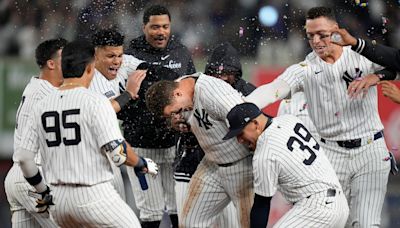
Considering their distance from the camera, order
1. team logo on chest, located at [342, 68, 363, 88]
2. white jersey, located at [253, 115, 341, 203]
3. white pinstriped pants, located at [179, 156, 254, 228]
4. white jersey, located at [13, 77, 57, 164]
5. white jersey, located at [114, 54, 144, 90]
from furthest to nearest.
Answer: white jersey, located at [114, 54, 144, 90] < team logo on chest, located at [342, 68, 363, 88] < white pinstriped pants, located at [179, 156, 254, 228] < white jersey, located at [13, 77, 57, 164] < white jersey, located at [253, 115, 341, 203]

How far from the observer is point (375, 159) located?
1038cm

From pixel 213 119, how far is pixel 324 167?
43.1 inches

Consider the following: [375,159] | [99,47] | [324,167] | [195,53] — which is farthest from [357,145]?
[195,53]

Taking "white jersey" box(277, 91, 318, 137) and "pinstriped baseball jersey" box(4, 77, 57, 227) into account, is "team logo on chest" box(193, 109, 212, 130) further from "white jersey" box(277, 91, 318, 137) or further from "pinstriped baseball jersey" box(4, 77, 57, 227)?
"white jersey" box(277, 91, 318, 137)

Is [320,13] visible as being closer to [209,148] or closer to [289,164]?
[209,148]

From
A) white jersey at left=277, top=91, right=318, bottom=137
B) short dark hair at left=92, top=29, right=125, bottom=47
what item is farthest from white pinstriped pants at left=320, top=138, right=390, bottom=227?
short dark hair at left=92, top=29, right=125, bottom=47

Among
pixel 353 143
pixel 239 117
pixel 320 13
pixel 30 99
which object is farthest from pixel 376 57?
pixel 30 99

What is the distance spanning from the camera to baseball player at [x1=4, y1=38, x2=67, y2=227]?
384 inches

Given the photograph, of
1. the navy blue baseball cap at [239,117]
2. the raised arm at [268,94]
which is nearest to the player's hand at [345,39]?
the raised arm at [268,94]

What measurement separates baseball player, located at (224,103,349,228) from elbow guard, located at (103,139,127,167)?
35.4 inches

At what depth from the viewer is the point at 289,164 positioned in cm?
863

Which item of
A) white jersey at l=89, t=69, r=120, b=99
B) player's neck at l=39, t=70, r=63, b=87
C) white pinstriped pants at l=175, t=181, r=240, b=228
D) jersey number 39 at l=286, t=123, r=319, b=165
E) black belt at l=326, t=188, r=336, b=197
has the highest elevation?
player's neck at l=39, t=70, r=63, b=87

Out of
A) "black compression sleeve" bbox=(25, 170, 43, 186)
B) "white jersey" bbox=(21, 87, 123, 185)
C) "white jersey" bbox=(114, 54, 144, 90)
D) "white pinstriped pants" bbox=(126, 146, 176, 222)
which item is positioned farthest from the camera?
"white pinstriped pants" bbox=(126, 146, 176, 222)

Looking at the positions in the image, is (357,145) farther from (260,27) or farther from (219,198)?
(260,27)
